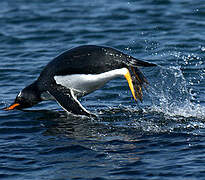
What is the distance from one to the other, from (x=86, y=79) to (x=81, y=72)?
6.1 inches

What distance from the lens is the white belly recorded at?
8.70 meters

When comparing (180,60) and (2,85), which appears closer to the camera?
(2,85)

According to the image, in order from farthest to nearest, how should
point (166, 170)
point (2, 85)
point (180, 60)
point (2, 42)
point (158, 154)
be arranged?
point (2, 42) → point (180, 60) → point (2, 85) → point (158, 154) → point (166, 170)

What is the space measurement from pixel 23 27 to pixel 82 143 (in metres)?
9.73

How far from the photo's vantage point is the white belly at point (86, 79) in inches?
343

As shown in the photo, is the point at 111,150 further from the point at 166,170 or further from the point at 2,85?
the point at 2,85

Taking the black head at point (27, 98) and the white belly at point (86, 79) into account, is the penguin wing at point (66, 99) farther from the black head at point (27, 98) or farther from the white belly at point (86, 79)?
the black head at point (27, 98)

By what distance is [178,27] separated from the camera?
15453 mm

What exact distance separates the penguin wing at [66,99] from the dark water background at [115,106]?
284mm

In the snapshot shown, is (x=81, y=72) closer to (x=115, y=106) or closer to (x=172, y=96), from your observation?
(x=115, y=106)

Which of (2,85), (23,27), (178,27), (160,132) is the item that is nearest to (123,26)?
(178,27)

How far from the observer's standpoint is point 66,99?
8.73 m

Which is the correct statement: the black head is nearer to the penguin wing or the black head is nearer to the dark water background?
the dark water background

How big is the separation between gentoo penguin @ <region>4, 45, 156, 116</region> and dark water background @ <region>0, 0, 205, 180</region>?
0.46m
